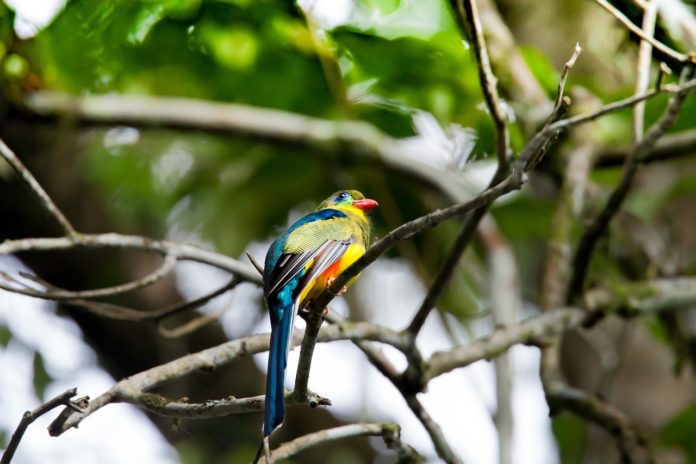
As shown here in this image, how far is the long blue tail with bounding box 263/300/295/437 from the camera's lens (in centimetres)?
199

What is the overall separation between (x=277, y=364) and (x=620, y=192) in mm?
1570

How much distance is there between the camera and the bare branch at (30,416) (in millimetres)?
1830

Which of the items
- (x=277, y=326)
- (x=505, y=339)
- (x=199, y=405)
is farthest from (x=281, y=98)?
(x=199, y=405)

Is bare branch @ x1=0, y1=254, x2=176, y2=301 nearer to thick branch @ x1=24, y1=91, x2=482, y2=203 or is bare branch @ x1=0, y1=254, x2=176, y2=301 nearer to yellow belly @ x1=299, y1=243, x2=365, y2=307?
yellow belly @ x1=299, y1=243, x2=365, y2=307

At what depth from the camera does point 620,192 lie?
321 centimetres

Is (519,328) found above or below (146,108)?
below

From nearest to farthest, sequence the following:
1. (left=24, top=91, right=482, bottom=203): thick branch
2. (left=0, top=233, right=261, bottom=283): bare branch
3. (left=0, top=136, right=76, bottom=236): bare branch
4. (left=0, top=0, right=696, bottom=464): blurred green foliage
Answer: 1. (left=0, top=136, right=76, bottom=236): bare branch
2. (left=0, top=233, right=261, bottom=283): bare branch
3. (left=0, top=0, right=696, bottom=464): blurred green foliage
4. (left=24, top=91, right=482, bottom=203): thick branch

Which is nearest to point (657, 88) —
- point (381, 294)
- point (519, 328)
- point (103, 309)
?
point (519, 328)

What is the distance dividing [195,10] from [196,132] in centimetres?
138

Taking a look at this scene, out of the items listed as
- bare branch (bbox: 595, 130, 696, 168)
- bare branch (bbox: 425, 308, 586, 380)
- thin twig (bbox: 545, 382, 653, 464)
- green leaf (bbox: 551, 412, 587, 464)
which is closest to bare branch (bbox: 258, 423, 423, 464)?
bare branch (bbox: 425, 308, 586, 380)

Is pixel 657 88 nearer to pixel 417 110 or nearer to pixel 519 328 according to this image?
pixel 519 328

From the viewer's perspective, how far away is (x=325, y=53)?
371 cm

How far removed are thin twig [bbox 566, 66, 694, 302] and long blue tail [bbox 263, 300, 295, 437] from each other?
4.23 ft

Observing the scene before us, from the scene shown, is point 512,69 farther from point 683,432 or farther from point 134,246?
point 134,246
